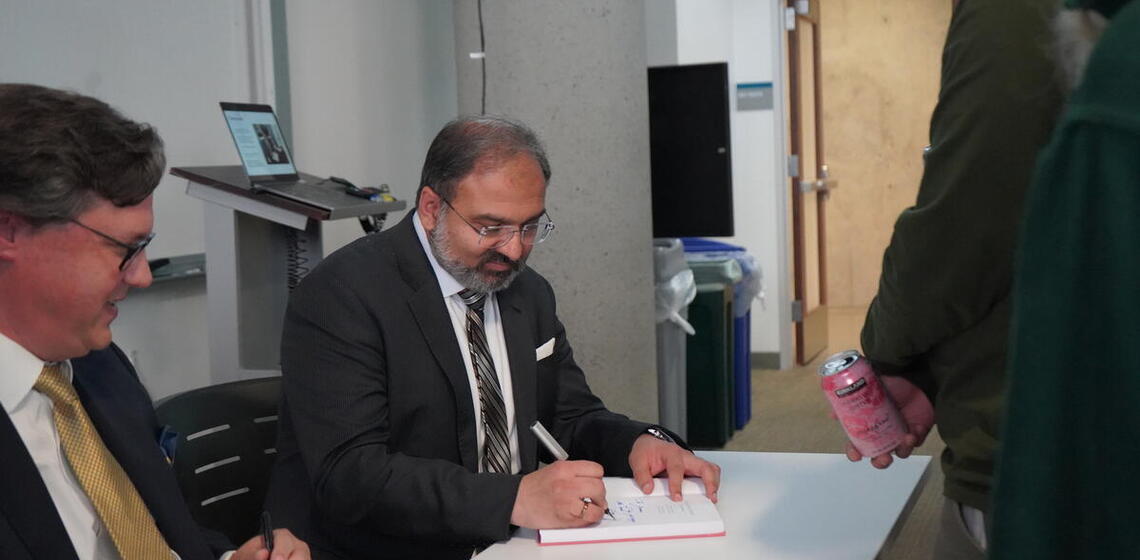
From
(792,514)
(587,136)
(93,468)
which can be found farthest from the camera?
(587,136)

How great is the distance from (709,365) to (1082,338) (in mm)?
4824

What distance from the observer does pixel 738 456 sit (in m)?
2.26

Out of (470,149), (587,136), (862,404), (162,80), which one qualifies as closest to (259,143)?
(162,80)

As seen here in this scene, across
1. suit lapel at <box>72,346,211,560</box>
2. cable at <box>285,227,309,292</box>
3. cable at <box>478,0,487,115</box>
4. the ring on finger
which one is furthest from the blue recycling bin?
suit lapel at <box>72,346,211,560</box>

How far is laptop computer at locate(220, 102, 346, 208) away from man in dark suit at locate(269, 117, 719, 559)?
3.43 ft

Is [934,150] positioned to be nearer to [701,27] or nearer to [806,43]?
[701,27]

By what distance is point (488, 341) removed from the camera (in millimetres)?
2289

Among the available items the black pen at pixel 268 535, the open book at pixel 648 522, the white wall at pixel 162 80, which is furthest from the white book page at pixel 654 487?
the white wall at pixel 162 80

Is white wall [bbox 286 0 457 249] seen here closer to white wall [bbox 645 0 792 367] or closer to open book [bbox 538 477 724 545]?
white wall [bbox 645 0 792 367]

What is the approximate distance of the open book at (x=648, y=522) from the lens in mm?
1760

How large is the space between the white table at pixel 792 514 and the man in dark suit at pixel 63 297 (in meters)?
0.56

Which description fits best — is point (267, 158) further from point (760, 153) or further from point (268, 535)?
point (760, 153)

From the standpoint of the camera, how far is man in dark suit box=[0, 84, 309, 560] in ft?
4.49

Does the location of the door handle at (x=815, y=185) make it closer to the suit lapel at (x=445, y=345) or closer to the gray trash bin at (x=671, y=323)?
the gray trash bin at (x=671, y=323)
